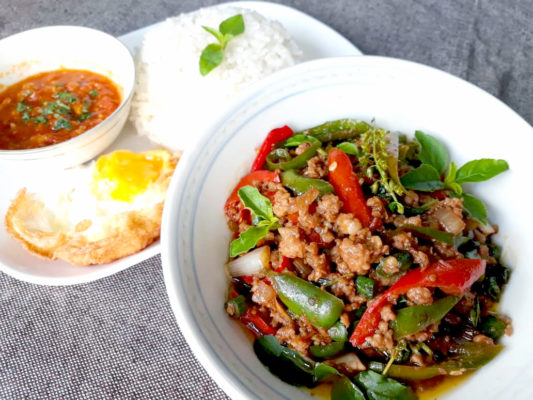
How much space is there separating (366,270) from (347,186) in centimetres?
43

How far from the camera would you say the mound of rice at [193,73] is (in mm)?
3549

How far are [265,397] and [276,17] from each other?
10.3ft

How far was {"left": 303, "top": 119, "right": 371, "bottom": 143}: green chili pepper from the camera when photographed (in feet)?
9.07

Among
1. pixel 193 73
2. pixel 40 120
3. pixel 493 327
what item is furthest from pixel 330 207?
pixel 40 120

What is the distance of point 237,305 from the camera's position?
2.32 m

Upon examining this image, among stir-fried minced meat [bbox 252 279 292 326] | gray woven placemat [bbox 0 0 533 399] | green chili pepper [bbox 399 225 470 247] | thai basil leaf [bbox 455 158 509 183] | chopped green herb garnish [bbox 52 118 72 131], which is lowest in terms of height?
gray woven placemat [bbox 0 0 533 399]

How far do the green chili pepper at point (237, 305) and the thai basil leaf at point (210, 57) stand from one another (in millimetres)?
1678

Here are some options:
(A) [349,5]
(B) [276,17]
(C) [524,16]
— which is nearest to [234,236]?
(B) [276,17]

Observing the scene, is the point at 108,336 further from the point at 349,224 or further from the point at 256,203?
the point at 349,224

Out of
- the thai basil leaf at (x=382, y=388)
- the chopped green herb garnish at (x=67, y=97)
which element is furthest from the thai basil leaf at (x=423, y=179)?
the chopped green herb garnish at (x=67, y=97)

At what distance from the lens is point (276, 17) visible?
4.06 meters

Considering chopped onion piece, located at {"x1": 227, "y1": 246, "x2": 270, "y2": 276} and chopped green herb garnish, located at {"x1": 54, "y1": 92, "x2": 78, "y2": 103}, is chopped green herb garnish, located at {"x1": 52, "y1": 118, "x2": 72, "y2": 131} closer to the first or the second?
chopped green herb garnish, located at {"x1": 54, "y1": 92, "x2": 78, "y2": 103}

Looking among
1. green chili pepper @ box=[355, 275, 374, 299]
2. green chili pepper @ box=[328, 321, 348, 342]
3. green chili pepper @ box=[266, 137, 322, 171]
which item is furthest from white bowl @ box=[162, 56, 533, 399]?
green chili pepper @ box=[355, 275, 374, 299]

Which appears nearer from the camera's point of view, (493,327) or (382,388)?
(382,388)
